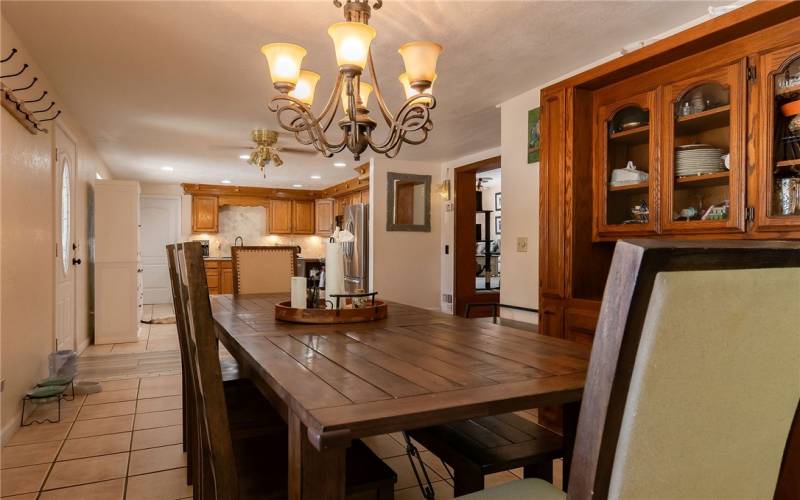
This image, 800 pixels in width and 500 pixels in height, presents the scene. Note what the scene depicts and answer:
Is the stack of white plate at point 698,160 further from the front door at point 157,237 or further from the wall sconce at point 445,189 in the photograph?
the front door at point 157,237

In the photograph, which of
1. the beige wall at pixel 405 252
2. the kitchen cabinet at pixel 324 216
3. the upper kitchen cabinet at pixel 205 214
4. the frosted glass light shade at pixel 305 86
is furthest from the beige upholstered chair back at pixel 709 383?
the upper kitchen cabinet at pixel 205 214

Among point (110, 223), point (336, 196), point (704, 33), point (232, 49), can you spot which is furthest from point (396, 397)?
point (336, 196)

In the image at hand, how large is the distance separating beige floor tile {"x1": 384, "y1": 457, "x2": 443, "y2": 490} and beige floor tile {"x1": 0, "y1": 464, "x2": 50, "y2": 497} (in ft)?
5.32

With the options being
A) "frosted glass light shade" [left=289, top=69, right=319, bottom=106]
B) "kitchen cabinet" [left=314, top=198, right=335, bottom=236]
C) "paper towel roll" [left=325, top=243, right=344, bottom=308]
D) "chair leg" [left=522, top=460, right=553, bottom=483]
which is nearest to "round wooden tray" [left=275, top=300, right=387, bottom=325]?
"paper towel roll" [left=325, top=243, right=344, bottom=308]

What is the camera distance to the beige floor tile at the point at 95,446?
8.09 feet

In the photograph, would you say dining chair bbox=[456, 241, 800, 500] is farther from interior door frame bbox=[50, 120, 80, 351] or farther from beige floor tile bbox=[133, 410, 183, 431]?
interior door frame bbox=[50, 120, 80, 351]

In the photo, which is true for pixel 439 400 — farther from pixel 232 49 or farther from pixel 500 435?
pixel 232 49

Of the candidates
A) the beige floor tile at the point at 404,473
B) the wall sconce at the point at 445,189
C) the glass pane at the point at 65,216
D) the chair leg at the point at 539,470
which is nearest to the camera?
the chair leg at the point at 539,470

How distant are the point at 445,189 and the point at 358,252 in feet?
4.66

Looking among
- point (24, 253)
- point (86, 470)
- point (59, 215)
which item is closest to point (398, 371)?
point (86, 470)

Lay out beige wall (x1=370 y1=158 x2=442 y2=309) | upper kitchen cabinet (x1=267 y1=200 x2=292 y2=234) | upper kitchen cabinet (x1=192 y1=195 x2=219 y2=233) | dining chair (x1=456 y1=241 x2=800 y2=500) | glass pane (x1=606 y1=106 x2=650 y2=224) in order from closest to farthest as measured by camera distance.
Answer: dining chair (x1=456 y1=241 x2=800 y2=500) < glass pane (x1=606 y1=106 x2=650 y2=224) < beige wall (x1=370 y1=158 x2=442 y2=309) < upper kitchen cabinet (x1=192 y1=195 x2=219 y2=233) < upper kitchen cabinet (x1=267 y1=200 x2=292 y2=234)

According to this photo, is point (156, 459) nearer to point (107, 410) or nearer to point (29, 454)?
point (29, 454)

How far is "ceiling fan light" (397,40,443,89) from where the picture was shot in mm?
1997

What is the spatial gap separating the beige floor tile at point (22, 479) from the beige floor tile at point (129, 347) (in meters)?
2.71
